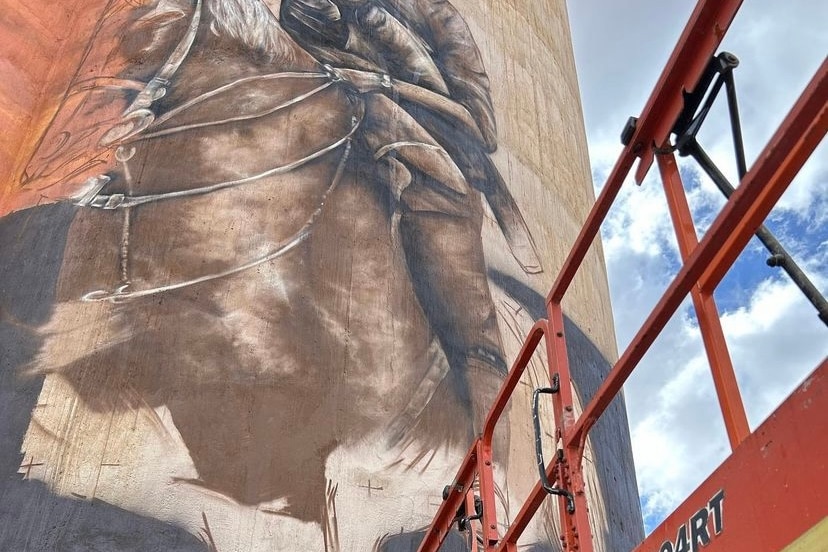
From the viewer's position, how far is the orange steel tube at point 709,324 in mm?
2082

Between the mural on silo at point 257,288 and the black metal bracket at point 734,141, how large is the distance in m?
4.30

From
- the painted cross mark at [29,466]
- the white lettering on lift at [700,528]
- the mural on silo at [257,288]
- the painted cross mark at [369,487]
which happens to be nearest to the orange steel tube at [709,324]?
the white lettering on lift at [700,528]

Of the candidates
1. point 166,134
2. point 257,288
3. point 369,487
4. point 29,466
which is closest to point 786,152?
point 369,487

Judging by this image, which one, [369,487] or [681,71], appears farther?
[369,487]

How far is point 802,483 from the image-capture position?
1.62 meters

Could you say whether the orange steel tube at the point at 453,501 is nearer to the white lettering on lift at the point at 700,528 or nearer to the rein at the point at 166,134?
the white lettering on lift at the point at 700,528

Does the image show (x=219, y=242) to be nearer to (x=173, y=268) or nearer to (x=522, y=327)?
(x=173, y=268)

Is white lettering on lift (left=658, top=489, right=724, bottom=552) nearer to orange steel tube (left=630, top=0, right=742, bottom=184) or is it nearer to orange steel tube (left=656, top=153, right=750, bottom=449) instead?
orange steel tube (left=656, top=153, right=750, bottom=449)

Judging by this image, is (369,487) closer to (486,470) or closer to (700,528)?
(486,470)

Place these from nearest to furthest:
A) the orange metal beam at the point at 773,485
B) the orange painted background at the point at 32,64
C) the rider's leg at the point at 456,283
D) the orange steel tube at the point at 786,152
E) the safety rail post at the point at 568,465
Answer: the orange metal beam at the point at 773,485, the orange steel tube at the point at 786,152, the safety rail post at the point at 568,465, the rider's leg at the point at 456,283, the orange painted background at the point at 32,64

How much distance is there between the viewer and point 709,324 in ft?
7.40

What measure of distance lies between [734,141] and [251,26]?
727 cm

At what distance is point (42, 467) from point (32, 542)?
1.64ft

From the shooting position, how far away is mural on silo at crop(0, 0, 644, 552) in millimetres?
5969
